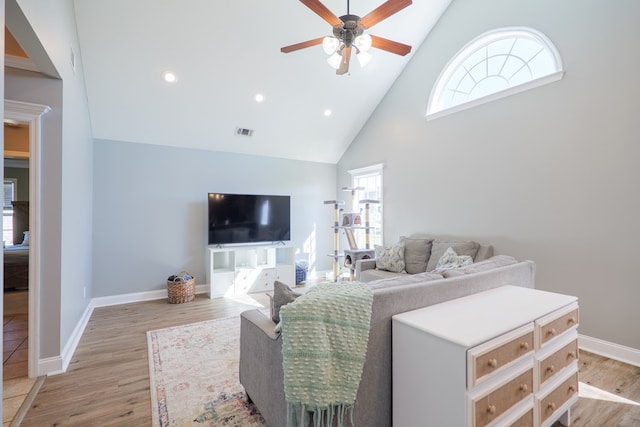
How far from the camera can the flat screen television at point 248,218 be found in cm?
488

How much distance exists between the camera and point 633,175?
8.60 feet

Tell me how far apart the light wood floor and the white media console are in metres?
1.22

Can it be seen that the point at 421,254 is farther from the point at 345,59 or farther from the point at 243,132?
the point at 243,132

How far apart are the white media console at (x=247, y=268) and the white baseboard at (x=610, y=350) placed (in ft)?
12.8

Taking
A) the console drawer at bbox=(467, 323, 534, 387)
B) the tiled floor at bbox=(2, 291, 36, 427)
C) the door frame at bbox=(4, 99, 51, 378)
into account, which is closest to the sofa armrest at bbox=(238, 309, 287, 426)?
the console drawer at bbox=(467, 323, 534, 387)

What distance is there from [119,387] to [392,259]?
10.6 feet

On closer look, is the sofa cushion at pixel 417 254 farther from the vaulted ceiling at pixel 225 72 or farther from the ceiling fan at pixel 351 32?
the ceiling fan at pixel 351 32

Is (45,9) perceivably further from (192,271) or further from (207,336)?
(192,271)

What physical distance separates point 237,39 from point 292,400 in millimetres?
3852

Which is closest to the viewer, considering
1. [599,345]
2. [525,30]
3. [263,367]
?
[263,367]

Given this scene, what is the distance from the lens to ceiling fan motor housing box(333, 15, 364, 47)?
7.73 ft

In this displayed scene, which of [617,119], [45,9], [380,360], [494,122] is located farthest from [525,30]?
[45,9]

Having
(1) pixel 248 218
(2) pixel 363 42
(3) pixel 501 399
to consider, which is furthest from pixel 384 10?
(1) pixel 248 218

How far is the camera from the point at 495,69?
12.3 feet
